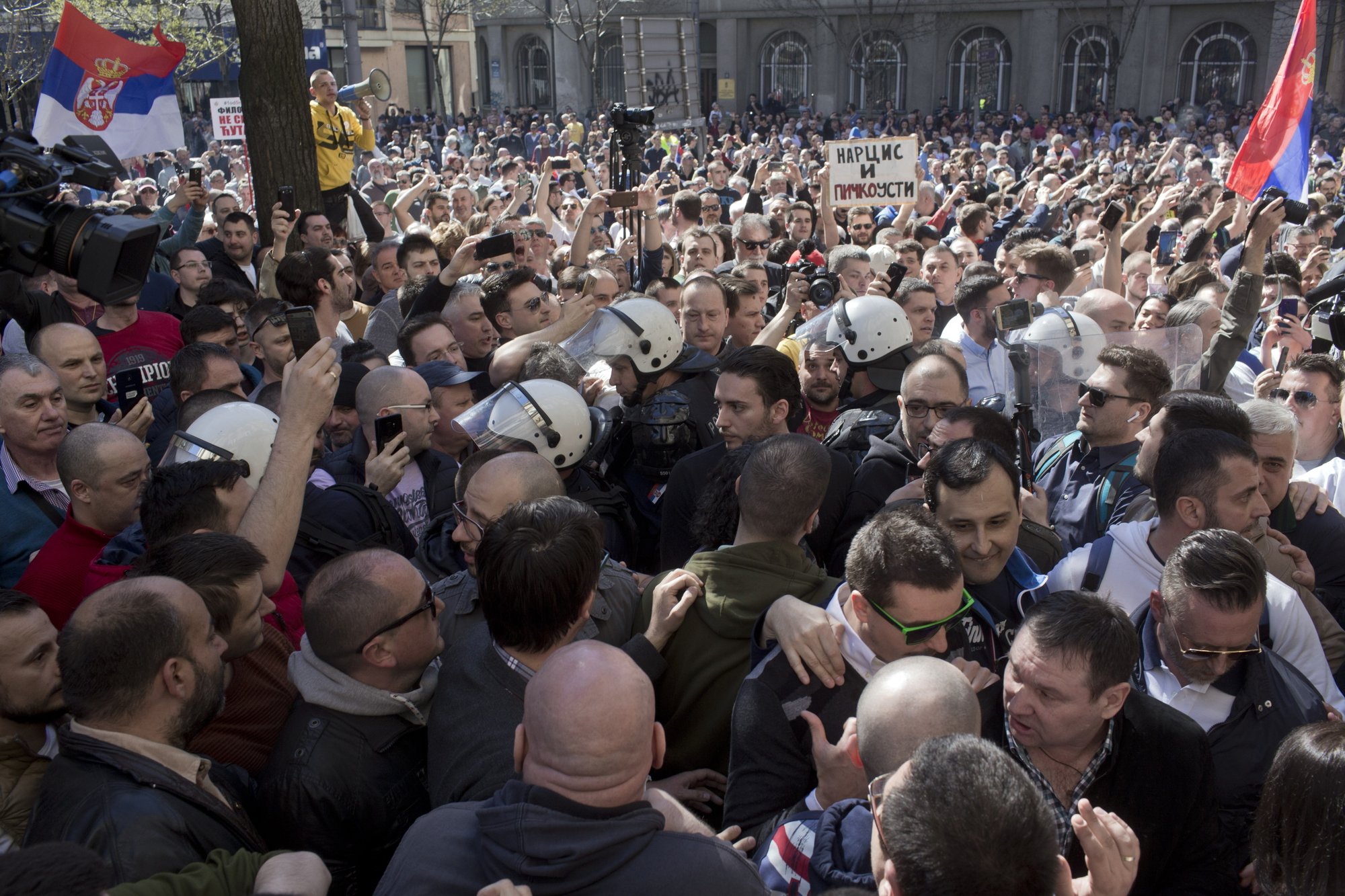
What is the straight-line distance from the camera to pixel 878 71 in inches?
1603

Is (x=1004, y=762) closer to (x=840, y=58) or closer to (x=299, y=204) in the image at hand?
(x=299, y=204)

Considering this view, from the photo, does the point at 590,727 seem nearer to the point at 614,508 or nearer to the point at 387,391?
the point at 614,508

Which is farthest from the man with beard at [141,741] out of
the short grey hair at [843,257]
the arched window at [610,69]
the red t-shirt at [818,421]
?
the arched window at [610,69]

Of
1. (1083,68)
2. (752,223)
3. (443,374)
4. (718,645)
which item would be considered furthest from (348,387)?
(1083,68)

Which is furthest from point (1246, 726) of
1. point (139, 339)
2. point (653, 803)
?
point (139, 339)

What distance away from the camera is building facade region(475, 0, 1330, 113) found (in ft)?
122

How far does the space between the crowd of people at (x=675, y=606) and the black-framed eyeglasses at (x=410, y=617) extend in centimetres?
1

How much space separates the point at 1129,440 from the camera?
14.3ft

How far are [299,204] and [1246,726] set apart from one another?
24.1ft

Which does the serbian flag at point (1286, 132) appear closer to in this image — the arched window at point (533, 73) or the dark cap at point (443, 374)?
→ the dark cap at point (443, 374)

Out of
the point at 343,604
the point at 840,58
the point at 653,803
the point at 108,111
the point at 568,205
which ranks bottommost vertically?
the point at 653,803

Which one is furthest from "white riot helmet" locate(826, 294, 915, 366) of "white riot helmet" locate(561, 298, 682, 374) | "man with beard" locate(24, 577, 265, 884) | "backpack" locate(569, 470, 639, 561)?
"man with beard" locate(24, 577, 265, 884)

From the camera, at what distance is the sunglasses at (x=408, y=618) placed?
279cm

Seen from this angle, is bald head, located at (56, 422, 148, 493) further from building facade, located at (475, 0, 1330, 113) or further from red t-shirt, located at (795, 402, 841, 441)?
building facade, located at (475, 0, 1330, 113)
